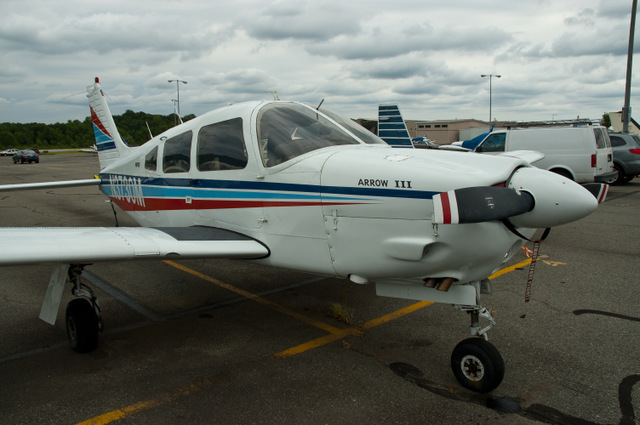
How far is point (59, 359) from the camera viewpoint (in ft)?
13.6

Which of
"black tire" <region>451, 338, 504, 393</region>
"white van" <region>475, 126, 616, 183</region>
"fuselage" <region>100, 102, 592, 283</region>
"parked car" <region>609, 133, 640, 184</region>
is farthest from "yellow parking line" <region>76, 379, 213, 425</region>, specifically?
"parked car" <region>609, 133, 640, 184</region>

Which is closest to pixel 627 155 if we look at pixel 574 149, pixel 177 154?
pixel 574 149

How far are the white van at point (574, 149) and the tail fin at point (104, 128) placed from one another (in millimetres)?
10865

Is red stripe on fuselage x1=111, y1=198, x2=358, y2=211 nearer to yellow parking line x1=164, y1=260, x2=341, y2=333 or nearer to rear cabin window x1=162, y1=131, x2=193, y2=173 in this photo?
rear cabin window x1=162, y1=131, x2=193, y2=173

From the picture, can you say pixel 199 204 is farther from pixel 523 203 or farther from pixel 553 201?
pixel 553 201

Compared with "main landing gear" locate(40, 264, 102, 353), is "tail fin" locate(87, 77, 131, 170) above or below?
above

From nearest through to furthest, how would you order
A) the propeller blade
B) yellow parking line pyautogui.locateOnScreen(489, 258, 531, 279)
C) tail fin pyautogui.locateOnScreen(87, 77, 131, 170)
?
1. the propeller blade
2. yellow parking line pyautogui.locateOnScreen(489, 258, 531, 279)
3. tail fin pyautogui.locateOnScreen(87, 77, 131, 170)

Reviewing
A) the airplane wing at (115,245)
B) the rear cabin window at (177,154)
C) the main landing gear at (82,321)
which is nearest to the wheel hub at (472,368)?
the airplane wing at (115,245)

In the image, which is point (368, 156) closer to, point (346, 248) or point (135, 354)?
point (346, 248)

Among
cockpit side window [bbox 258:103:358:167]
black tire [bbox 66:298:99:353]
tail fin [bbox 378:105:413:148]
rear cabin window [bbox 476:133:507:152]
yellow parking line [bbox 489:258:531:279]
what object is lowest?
yellow parking line [bbox 489:258:531:279]

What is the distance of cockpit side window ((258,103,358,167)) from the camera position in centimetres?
418

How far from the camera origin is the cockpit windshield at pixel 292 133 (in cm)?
418

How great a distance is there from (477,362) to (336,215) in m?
1.54

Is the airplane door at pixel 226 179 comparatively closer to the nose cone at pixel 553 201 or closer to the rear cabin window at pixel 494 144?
the nose cone at pixel 553 201
